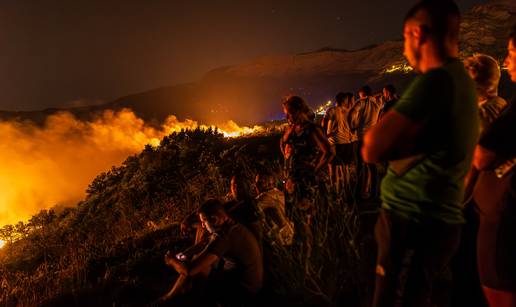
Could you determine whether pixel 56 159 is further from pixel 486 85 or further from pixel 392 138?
pixel 392 138

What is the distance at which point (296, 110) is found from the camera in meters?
4.29

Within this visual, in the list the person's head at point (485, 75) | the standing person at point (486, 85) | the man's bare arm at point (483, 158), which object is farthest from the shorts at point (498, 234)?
the person's head at point (485, 75)

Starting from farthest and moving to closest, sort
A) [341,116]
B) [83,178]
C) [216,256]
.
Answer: [83,178], [341,116], [216,256]

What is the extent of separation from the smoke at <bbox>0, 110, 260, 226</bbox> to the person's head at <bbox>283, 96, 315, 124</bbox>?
30.2 metres

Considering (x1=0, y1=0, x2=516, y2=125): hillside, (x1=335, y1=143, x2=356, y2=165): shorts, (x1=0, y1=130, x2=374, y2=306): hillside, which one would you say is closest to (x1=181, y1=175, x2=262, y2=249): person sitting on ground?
(x1=0, y1=130, x2=374, y2=306): hillside

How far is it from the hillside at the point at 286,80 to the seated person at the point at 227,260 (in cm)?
1624

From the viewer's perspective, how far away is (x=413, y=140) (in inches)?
71.6

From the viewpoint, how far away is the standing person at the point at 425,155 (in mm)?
1805

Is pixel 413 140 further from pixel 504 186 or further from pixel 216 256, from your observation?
pixel 216 256

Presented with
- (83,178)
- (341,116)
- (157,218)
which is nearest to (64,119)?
(83,178)

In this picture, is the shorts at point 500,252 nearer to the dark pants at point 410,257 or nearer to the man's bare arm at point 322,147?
the dark pants at point 410,257

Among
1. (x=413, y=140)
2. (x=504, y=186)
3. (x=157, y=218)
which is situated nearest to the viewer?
(x=413, y=140)

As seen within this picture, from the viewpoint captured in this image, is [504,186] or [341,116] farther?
[341,116]

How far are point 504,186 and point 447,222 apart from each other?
1.65ft
